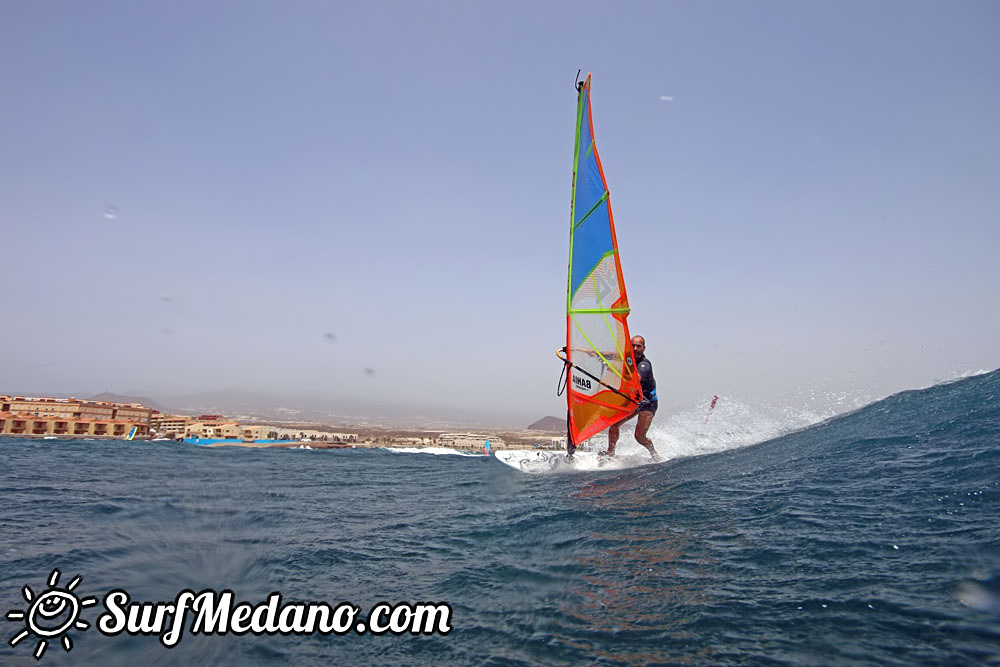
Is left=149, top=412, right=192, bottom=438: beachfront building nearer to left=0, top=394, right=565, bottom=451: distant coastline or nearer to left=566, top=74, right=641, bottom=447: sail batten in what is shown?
left=0, top=394, right=565, bottom=451: distant coastline

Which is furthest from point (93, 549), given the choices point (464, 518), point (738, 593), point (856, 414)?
point (856, 414)

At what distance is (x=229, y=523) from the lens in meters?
7.11

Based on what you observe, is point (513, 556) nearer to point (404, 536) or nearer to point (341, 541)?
point (404, 536)

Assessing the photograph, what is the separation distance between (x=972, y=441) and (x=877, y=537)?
17.5 feet

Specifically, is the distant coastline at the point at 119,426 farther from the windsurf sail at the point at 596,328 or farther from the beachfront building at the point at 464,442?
the windsurf sail at the point at 596,328

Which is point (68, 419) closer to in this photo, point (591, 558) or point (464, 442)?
point (464, 442)

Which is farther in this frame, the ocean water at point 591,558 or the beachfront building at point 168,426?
the beachfront building at point 168,426

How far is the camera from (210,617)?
387cm

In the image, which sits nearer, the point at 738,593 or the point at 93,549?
the point at 738,593

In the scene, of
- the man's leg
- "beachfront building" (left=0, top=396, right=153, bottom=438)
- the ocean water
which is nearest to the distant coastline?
"beachfront building" (left=0, top=396, right=153, bottom=438)

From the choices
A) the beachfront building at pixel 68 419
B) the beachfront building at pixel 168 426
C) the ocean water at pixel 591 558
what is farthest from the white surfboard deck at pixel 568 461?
the beachfront building at pixel 68 419

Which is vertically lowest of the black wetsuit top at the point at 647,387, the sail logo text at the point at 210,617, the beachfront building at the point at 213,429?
the beachfront building at the point at 213,429

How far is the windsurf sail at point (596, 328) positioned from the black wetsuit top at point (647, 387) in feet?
0.76

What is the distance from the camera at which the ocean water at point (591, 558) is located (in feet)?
10.7
